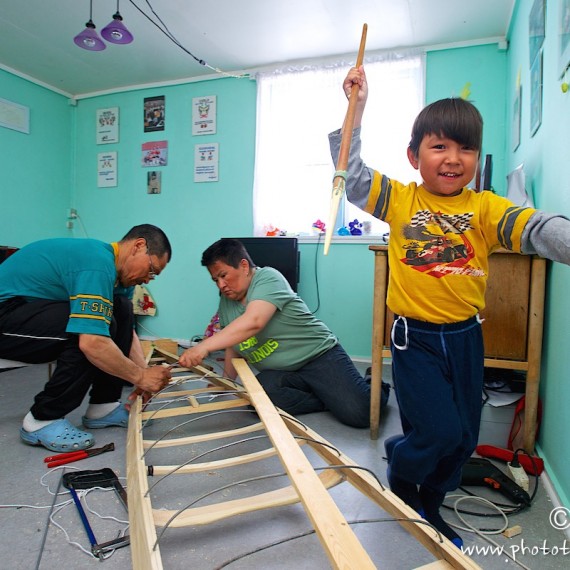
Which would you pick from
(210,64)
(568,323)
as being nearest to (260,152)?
(210,64)

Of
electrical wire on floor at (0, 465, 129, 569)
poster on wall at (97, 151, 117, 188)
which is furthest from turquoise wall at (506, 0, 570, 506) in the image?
poster on wall at (97, 151, 117, 188)

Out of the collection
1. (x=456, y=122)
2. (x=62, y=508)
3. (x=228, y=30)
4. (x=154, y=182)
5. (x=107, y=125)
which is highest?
(x=228, y=30)

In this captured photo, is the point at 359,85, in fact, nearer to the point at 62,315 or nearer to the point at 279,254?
the point at 62,315

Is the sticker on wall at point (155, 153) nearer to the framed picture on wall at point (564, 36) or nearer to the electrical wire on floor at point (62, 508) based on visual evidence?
the electrical wire on floor at point (62, 508)

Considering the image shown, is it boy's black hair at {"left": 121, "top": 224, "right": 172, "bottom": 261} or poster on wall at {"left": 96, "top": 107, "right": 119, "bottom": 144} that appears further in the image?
poster on wall at {"left": 96, "top": 107, "right": 119, "bottom": 144}

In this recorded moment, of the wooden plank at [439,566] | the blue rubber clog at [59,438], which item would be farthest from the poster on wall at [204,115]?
the wooden plank at [439,566]

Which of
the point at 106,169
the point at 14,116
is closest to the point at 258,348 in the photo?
the point at 106,169

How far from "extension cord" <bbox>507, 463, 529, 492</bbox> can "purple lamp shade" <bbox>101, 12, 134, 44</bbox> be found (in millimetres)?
2968

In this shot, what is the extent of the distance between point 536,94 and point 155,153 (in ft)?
10.6

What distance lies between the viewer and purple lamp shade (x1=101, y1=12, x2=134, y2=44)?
2.59 meters

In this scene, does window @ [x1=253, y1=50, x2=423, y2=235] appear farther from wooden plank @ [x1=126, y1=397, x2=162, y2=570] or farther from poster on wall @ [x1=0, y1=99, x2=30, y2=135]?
wooden plank @ [x1=126, y1=397, x2=162, y2=570]

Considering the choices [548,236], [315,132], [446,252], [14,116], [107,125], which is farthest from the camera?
[107,125]

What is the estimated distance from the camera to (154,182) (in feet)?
13.6

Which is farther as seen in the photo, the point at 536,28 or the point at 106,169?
the point at 106,169
